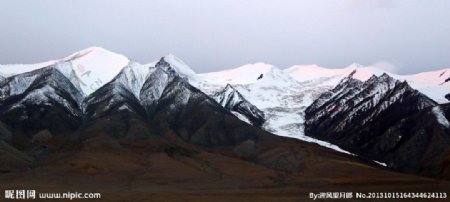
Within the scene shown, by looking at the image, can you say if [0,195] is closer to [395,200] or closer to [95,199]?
[95,199]

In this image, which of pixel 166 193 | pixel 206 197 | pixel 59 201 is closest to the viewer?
pixel 59 201

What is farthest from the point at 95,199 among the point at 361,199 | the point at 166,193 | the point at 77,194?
the point at 361,199

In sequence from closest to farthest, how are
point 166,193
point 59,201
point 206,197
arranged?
point 59,201
point 206,197
point 166,193

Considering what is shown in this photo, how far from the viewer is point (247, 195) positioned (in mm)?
195750

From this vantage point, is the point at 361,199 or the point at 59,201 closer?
the point at 59,201

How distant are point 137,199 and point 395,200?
3080 inches

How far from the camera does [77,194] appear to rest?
619 ft

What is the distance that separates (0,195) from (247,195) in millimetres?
74889

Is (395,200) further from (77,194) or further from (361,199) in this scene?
(77,194)

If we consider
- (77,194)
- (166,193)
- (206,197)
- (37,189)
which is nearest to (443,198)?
(206,197)

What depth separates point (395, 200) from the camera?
186 m

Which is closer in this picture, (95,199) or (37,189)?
(95,199)

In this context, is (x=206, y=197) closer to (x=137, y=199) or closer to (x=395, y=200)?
(x=137, y=199)

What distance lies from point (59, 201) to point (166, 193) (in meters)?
40.2
